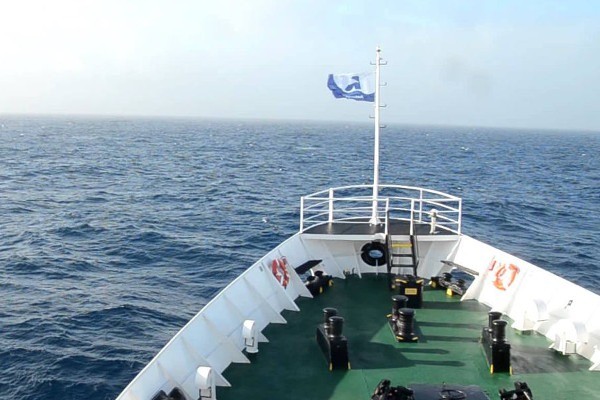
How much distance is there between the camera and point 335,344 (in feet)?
34.7

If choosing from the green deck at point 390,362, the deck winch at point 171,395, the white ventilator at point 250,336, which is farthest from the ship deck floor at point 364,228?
the deck winch at point 171,395

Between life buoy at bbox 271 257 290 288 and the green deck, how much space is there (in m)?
0.77

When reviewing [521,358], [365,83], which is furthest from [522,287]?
[365,83]

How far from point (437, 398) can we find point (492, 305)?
20.2ft

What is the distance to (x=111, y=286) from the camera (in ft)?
82.7

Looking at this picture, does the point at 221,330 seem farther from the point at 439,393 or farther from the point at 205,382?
the point at 439,393

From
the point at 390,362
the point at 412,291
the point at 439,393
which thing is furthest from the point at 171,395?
the point at 412,291

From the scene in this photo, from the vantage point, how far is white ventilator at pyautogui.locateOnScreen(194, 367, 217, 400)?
8.94m

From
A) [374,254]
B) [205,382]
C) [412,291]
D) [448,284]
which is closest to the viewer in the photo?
[205,382]

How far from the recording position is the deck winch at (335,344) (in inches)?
416

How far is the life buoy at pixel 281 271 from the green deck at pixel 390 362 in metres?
0.77

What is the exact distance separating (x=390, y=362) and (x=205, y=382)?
12.4 feet

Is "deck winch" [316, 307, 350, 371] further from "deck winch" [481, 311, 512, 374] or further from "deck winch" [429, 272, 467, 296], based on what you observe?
"deck winch" [429, 272, 467, 296]

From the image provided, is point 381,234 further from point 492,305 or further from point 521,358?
point 521,358
